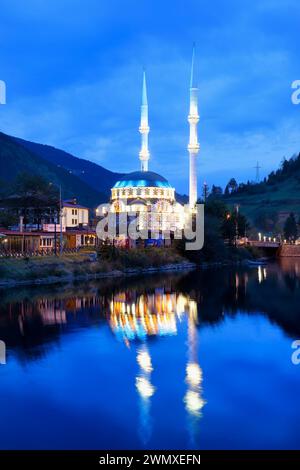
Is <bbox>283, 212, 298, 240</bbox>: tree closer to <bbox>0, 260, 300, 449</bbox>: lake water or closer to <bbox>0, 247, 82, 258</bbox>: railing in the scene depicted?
<bbox>0, 247, 82, 258</bbox>: railing

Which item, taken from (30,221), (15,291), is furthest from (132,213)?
(15,291)

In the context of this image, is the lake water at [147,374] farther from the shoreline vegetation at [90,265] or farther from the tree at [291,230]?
the tree at [291,230]

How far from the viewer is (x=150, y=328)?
2883cm

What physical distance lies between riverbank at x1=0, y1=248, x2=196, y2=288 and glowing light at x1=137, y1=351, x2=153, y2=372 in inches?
942

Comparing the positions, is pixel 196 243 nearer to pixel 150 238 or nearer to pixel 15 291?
pixel 150 238

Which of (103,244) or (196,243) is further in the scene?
(196,243)

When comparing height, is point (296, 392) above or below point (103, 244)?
below

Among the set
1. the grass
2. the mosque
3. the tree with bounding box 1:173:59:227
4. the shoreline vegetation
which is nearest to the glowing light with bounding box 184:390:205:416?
the shoreline vegetation

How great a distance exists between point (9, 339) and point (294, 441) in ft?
49.0

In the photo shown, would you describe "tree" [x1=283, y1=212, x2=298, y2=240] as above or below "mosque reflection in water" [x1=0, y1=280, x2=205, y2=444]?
above

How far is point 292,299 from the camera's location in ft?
134

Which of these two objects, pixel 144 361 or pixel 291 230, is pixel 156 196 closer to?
pixel 291 230

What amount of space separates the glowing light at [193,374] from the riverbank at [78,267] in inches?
1043

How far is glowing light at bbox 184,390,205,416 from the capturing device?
15477 mm
